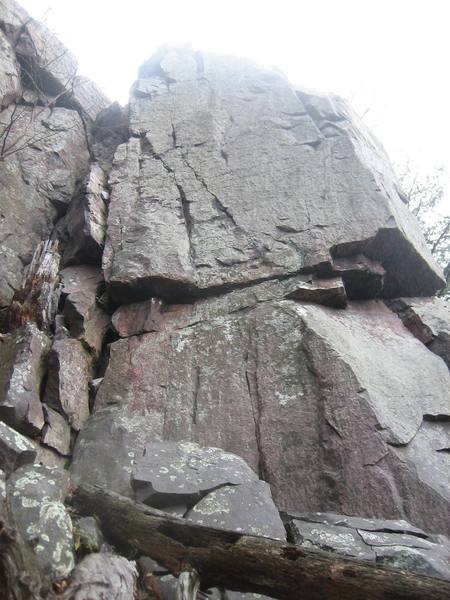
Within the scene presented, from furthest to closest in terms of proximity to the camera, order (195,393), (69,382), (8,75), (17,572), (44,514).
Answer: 1. (8,75)
2. (195,393)
3. (69,382)
4. (44,514)
5. (17,572)

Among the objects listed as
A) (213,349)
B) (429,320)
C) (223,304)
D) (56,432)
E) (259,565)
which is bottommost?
(56,432)

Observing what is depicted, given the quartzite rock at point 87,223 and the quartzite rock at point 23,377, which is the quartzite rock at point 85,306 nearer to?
the quartzite rock at point 87,223

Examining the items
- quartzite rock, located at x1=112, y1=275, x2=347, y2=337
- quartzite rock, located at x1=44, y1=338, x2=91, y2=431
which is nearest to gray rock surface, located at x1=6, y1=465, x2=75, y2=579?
quartzite rock, located at x1=44, y1=338, x2=91, y2=431

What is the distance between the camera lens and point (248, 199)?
8883 mm

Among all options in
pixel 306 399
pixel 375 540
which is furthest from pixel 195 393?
pixel 375 540

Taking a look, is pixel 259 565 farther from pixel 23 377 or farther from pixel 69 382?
pixel 69 382

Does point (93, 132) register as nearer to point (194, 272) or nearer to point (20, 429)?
point (194, 272)


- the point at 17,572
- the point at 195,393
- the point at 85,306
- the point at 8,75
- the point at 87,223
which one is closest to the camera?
the point at 17,572

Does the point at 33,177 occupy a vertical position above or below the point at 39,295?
above

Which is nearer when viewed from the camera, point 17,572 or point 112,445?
point 17,572

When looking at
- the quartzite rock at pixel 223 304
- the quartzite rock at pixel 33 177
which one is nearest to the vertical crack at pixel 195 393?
the quartzite rock at pixel 223 304

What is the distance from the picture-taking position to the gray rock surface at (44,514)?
9.99 feet

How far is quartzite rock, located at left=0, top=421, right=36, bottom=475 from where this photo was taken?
391cm

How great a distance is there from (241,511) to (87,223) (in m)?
6.12
